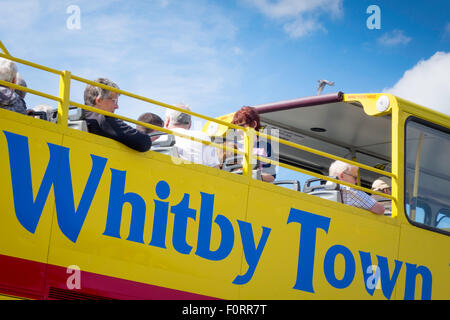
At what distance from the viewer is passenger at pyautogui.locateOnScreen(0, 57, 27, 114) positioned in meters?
4.74

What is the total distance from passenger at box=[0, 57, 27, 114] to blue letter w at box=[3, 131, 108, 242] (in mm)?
399

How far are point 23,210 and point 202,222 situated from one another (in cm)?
147

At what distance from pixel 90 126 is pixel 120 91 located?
0.36 metres

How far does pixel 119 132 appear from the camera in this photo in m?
4.97

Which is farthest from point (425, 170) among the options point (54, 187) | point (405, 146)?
point (54, 187)

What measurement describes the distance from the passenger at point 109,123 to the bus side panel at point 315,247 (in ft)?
3.81

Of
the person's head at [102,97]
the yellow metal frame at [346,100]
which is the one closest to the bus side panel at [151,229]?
the yellow metal frame at [346,100]

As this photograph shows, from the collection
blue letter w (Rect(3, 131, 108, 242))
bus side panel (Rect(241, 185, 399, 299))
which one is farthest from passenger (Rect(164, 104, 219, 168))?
blue letter w (Rect(3, 131, 108, 242))

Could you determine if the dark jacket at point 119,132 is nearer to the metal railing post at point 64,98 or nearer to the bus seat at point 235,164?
the metal railing post at point 64,98

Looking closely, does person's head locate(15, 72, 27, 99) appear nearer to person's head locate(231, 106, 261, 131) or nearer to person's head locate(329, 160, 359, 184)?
person's head locate(231, 106, 261, 131)

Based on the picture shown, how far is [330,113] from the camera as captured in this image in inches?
303

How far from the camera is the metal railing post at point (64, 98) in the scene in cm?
475
